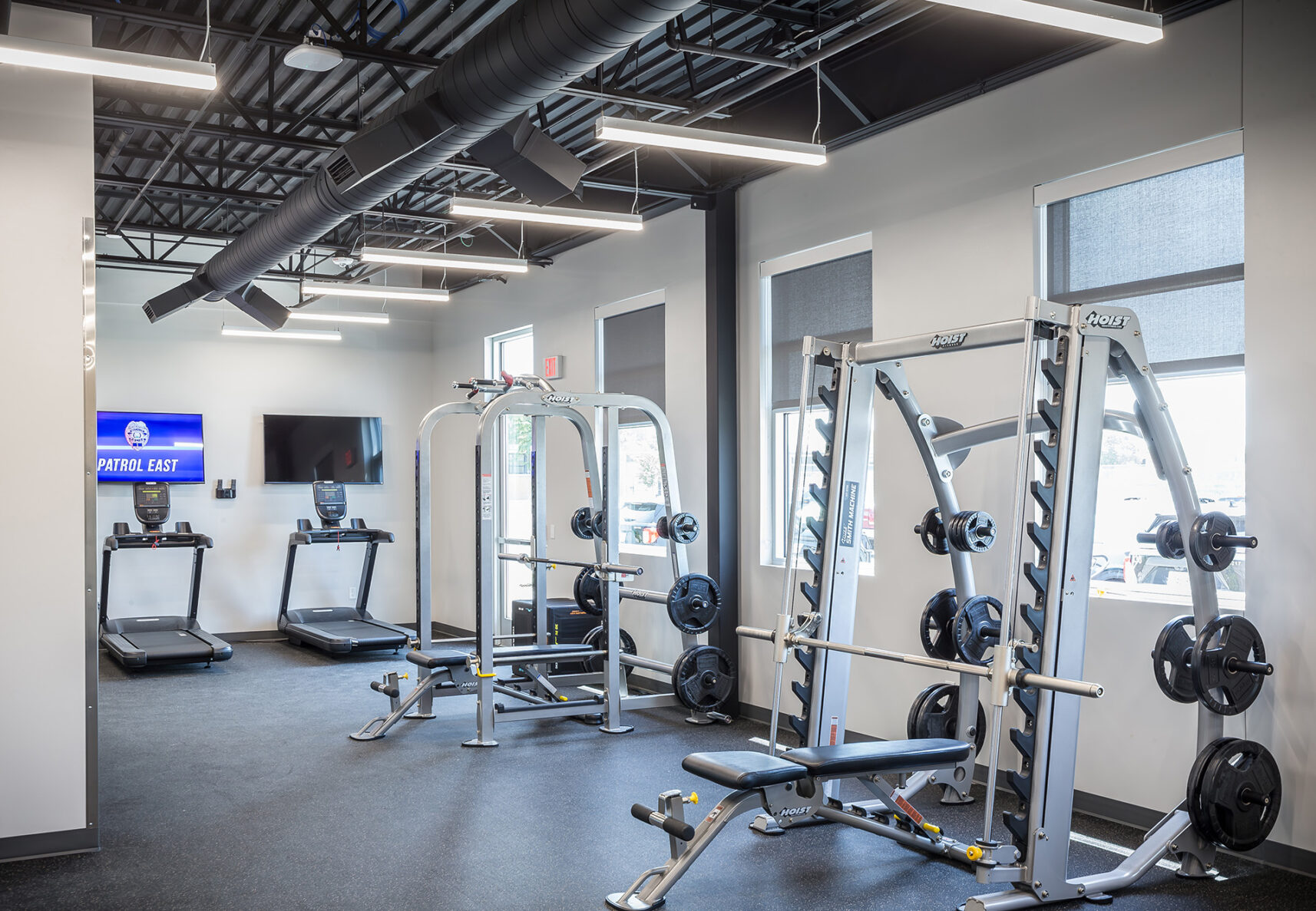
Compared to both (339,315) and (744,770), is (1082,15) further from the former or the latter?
(339,315)

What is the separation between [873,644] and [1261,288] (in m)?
2.85

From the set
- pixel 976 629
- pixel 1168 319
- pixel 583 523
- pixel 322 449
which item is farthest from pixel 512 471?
pixel 1168 319

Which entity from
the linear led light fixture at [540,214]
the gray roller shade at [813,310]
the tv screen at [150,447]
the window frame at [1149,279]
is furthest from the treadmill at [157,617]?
the window frame at [1149,279]

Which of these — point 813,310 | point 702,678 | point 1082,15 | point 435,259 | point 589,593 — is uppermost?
point 1082,15

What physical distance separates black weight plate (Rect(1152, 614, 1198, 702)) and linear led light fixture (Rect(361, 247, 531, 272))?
16.8ft

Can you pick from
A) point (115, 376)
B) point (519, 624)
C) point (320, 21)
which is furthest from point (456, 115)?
point (115, 376)

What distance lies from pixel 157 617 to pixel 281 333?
10.1ft

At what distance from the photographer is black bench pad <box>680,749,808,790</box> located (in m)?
4.03

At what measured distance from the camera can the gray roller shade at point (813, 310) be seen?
259 inches

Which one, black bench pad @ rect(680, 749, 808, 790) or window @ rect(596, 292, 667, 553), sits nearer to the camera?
black bench pad @ rect(680, 749, 808, 790)

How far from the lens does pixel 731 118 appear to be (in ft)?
23.4

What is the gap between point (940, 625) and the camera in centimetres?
509

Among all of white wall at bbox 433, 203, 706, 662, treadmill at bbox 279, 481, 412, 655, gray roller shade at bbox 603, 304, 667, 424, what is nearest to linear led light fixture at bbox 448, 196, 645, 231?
white wall at bbox 433, 203, 706, 662

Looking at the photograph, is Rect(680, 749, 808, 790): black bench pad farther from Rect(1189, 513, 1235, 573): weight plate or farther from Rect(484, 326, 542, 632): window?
Rect(484, 326, 542, 632): window
